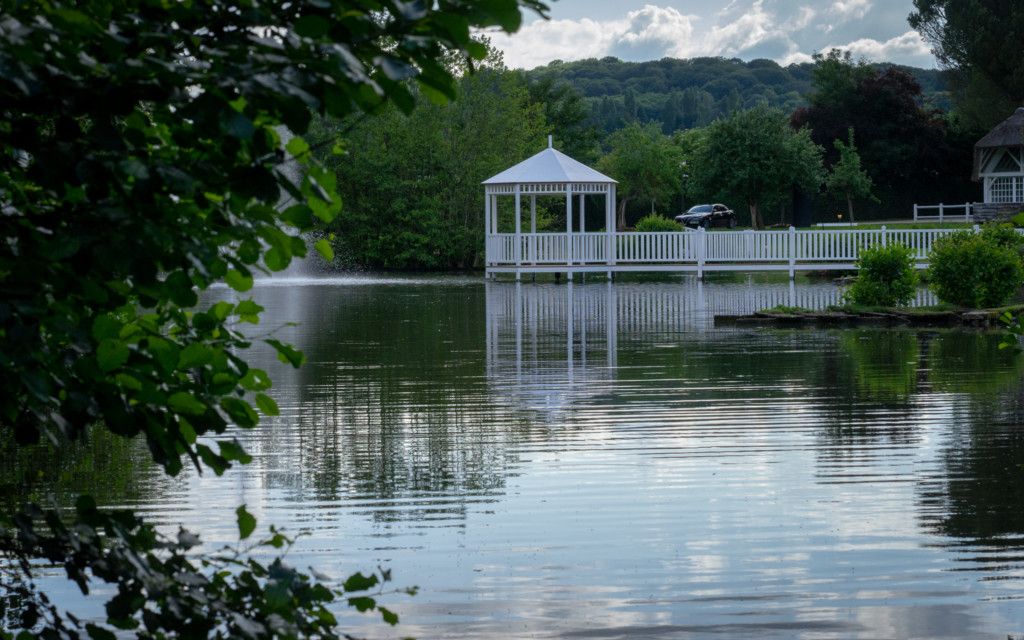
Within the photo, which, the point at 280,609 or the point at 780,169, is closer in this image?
the point at 280,609

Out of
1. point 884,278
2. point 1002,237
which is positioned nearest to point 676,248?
point 1002,237

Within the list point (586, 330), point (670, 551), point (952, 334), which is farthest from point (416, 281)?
point (670, 551)

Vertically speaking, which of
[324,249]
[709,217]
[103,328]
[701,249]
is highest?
[709,217]

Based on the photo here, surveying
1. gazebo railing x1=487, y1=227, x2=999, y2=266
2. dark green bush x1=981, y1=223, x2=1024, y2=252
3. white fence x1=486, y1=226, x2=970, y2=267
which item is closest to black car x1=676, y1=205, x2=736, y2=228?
white fence x1=486, y1=226, x2=970, y2=267

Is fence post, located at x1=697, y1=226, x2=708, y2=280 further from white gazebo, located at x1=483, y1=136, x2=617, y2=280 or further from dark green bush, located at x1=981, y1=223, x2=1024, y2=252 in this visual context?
dark green bush, located at x1=981, y1=223, x2=1024, y2=252

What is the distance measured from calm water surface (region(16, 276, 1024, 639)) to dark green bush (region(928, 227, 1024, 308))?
4814 mm

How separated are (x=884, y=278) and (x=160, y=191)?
18.4 metres

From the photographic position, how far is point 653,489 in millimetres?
7188

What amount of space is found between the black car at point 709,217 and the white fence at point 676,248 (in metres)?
26.3

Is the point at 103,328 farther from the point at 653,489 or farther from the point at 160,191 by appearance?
the point at 653,489

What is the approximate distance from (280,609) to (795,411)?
8.08 metres

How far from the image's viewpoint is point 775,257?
31.9m

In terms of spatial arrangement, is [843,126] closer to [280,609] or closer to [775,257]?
[775,257]

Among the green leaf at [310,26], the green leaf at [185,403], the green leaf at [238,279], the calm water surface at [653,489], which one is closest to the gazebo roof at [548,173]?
the calm water surface at [653,489]
